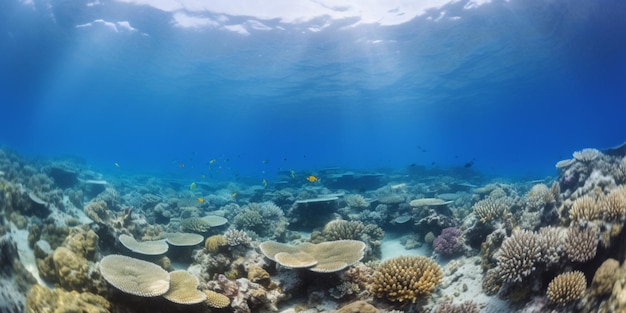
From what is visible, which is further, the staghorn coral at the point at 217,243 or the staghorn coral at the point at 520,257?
the staghorn coral at the point at 217,243

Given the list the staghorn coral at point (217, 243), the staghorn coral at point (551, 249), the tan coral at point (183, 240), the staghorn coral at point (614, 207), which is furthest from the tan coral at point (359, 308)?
the tan coral at point (183, 240)

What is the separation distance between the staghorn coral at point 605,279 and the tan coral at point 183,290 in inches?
229

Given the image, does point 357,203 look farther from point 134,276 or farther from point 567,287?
point 134,276

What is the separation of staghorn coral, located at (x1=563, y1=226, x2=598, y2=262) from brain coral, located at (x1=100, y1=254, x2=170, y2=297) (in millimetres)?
6507

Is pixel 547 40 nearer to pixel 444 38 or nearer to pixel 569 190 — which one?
pixel 444 38

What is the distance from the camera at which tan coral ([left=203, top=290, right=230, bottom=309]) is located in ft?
18.9

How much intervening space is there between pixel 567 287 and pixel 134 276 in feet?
22.4

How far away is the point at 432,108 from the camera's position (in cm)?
6159

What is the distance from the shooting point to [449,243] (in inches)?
369

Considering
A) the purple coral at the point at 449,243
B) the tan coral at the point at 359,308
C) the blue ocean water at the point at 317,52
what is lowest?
the tan coral at the point at 359,308

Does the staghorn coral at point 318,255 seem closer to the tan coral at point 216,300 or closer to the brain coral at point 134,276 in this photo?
the tan coral at point 216,300

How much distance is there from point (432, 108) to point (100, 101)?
65.8 m

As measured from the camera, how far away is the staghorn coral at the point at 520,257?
5331mm

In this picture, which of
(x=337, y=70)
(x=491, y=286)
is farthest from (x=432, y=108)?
(x=491, y=286)
